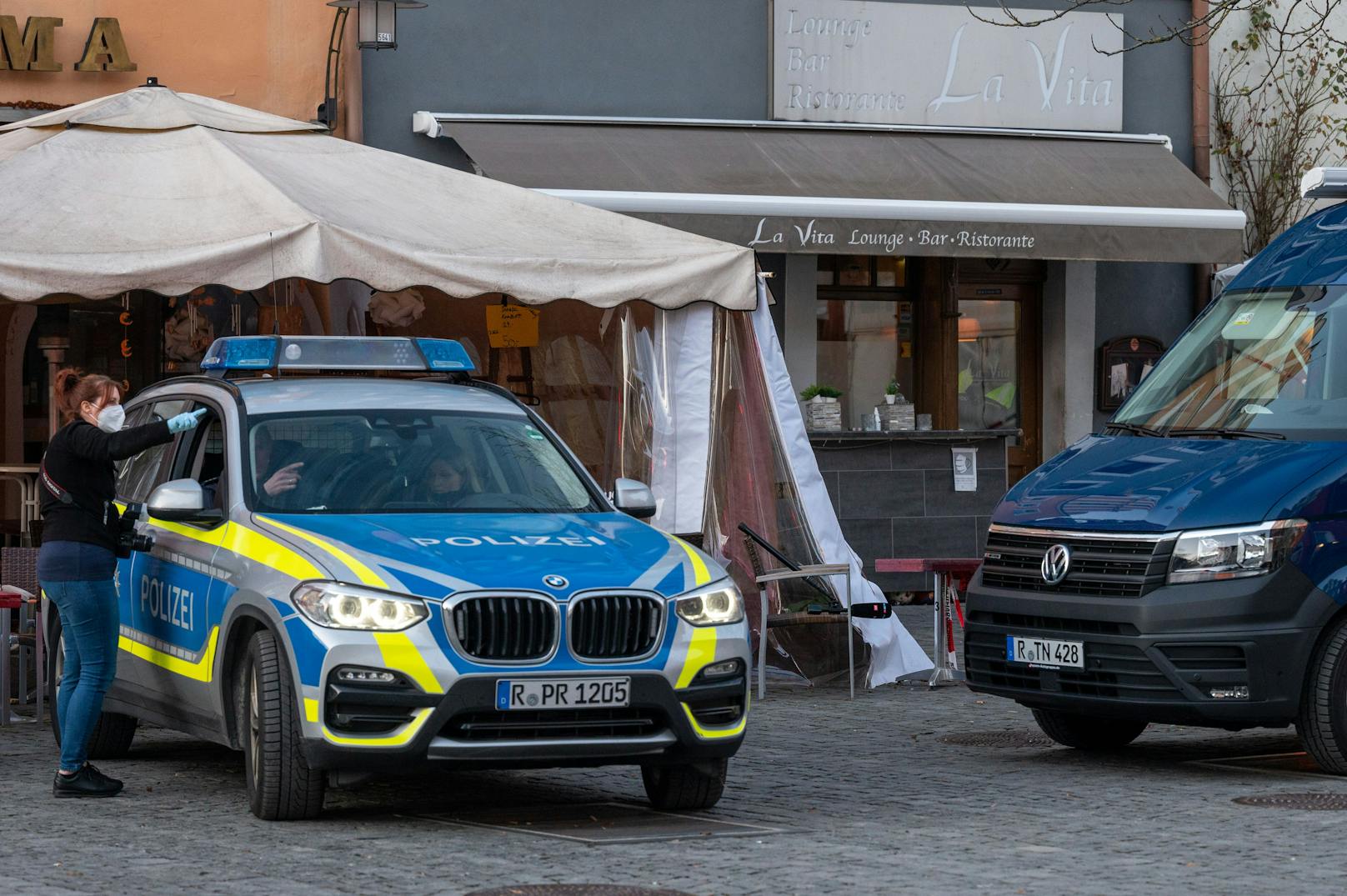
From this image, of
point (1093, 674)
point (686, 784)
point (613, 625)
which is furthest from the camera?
point (1093, 674)

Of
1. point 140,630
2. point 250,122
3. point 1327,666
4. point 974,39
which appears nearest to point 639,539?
point 140,630

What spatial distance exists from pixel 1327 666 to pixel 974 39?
11.8 metres

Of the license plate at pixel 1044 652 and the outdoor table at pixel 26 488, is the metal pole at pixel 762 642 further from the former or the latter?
the outdoor table at pixel 26 488

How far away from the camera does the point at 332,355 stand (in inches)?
374

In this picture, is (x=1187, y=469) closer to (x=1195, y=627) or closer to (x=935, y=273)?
(x=1195, y=627)

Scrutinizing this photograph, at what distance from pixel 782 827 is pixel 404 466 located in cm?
211

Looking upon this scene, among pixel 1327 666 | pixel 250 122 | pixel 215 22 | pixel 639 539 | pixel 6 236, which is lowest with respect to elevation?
pixel 1327 666

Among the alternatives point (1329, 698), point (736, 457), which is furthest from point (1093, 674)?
point (736, 457)

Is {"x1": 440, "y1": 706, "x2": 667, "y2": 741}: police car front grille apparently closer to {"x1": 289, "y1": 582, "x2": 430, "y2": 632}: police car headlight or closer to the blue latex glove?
{"x1": 289, "y1": 582, "x2": 430, "y2": 632}: police car headlight

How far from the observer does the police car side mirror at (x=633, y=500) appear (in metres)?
8.73

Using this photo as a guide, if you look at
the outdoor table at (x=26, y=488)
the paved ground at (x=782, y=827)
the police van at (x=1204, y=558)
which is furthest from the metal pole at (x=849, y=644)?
the outdoor table at (x=26, y=488)

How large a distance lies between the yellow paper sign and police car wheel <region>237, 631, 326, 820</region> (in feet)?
23.8

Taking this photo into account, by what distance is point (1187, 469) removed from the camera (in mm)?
9117

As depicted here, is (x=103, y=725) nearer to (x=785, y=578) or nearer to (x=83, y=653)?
(x=83, y=653)
